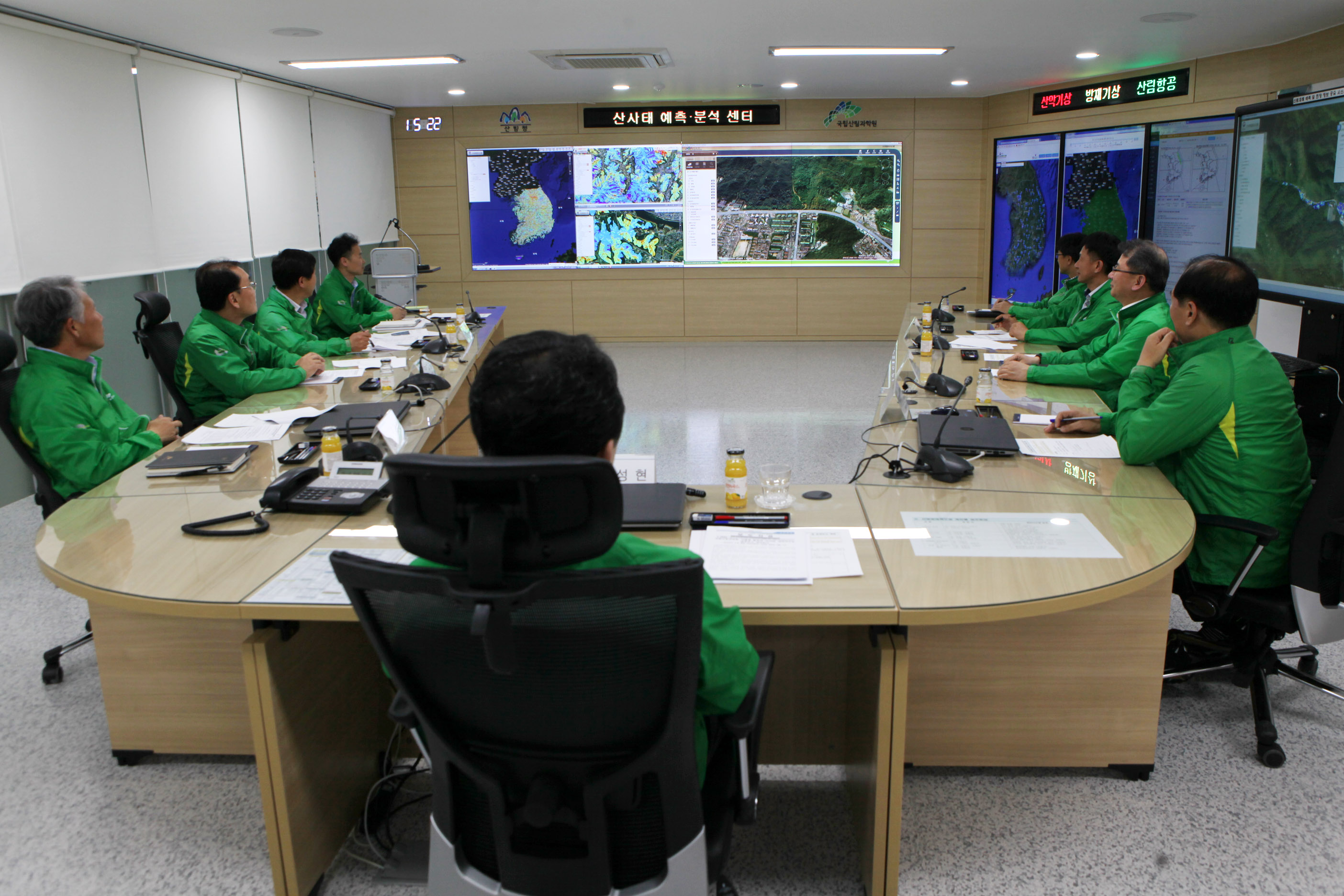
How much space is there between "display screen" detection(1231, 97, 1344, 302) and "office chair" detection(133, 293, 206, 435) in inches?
220

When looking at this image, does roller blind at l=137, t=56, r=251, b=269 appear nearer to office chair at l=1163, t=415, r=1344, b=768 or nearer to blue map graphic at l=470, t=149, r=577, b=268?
blue map graphic at l=470, t=149, r=577, b=268

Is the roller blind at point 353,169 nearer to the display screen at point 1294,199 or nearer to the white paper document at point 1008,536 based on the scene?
the display screen at point 1294,199

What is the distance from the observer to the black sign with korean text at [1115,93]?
7.04 metres

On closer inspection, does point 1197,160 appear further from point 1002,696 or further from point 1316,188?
point 1002,696

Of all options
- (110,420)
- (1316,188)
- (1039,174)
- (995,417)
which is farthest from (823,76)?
(110,420)

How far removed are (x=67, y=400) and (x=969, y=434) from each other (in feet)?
9.29

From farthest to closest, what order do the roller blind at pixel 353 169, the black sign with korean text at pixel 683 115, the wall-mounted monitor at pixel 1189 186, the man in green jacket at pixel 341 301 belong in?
the black sign with korean text at pixel 683 115
the roller blind at pixel 353 169
the wall-mounted monitor at pixel 1189 186
the man in green jacket at pixel 341 301

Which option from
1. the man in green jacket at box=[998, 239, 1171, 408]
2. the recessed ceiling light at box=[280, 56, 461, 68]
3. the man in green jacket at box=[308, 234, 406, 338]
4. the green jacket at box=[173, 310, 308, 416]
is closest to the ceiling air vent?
the recessed ceiling light at box=[280, 56, 461, 68]

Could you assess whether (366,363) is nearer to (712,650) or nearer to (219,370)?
(219,370)

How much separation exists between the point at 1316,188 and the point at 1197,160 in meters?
2.03

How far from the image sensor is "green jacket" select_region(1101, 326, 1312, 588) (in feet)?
8.42

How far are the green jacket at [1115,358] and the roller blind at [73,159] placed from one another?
16.1 feet

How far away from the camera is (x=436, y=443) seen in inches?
139

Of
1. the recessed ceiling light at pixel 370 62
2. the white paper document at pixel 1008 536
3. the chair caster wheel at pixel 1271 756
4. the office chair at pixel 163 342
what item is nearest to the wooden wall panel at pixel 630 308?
the recessed ceiling light at pixel 370 62
